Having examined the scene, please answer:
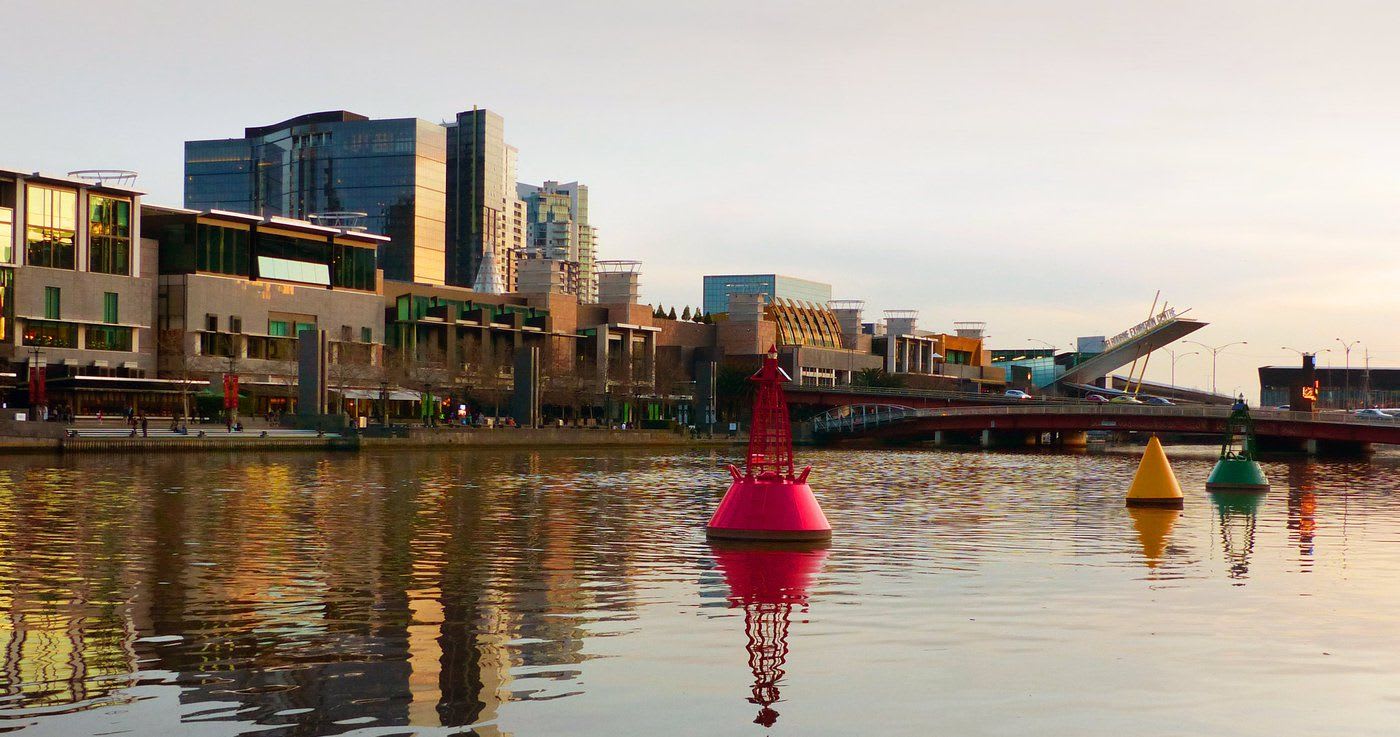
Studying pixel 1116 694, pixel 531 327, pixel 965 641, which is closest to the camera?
pixel 1116 694

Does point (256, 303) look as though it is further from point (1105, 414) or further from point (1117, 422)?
point (1117, 422)

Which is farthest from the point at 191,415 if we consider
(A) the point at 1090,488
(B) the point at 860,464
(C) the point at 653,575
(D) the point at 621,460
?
(C) the point at 653,575

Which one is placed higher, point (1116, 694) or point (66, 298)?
point (66, 298)

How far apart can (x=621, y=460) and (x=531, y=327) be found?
225ft

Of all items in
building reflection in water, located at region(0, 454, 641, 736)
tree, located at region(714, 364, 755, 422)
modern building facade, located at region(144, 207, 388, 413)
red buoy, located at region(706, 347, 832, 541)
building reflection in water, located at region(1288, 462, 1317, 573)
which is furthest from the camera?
tree, located at region(714, 364, 755, 422)

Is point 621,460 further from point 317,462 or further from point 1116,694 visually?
point 1116,694

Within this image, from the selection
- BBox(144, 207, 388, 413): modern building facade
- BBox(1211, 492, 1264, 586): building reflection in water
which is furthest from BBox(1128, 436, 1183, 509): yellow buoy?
BBox(144, 207, 388, 413): modern building facade

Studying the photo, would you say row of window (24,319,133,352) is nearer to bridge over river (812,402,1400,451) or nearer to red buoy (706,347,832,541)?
bridge over river (812,402,1400,451)

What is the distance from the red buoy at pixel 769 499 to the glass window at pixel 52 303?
84540 mm

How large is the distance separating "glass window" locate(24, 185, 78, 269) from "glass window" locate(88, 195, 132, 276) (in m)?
1.53

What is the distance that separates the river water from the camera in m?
10.2

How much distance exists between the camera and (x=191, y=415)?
3910 inches

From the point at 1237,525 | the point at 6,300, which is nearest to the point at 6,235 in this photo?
the point at 6,300

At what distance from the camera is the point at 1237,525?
29578 mm
